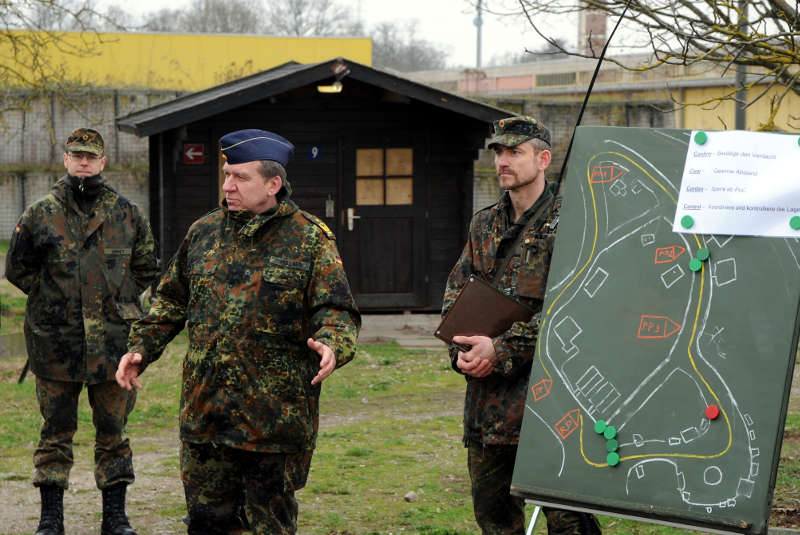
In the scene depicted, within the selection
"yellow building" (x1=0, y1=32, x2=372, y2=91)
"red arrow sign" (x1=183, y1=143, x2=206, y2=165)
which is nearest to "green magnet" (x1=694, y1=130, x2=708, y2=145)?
"red arrow sign" (x1=183, y1=143, x2=206, y2=165)

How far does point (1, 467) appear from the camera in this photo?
25.0 ft

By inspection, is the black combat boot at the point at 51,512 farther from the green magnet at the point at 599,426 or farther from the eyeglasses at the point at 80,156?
the green magnet at the point at 599,426

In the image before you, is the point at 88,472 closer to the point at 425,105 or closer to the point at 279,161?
the point at 279,161

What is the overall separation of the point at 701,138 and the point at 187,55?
3071 cm

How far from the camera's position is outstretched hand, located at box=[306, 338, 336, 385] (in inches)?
162

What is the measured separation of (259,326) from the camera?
433 cm

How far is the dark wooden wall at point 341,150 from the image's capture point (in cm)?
1416

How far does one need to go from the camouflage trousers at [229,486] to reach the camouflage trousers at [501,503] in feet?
2.49

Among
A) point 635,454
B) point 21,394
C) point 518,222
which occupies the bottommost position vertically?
point 21,394

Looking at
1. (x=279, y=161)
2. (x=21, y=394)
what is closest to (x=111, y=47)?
(x=21, y=394)

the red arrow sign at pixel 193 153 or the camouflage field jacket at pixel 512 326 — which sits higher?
the red arrow sign at pixel 193 153

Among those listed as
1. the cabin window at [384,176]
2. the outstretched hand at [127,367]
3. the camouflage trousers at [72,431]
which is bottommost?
the camouflage trousers at [72,431]

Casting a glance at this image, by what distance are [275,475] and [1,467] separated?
13.2ft

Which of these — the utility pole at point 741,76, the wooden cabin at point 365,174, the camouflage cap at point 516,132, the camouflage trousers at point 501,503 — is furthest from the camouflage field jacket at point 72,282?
the wooden cabin at point 365,174
